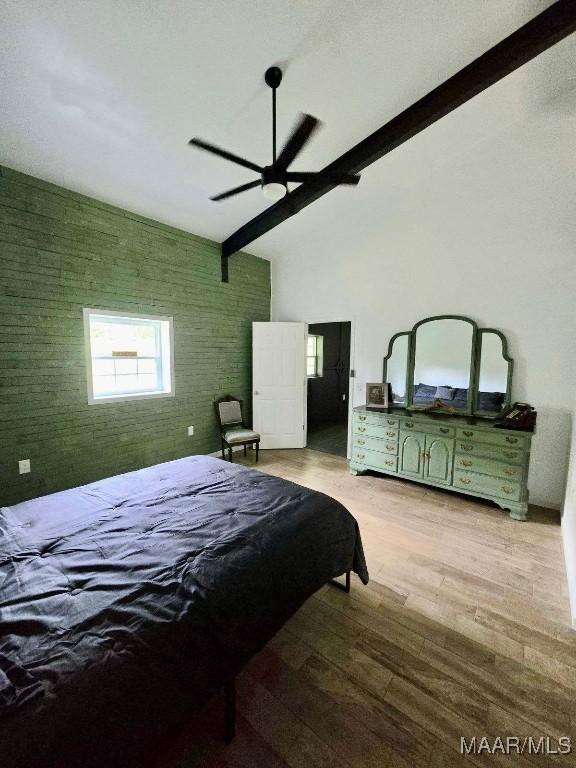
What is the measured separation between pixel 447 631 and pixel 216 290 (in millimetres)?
3988

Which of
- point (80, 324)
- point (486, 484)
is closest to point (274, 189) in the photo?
point (80, 324)

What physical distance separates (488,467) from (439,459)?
1.37 ft

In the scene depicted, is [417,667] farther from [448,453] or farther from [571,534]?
[448,453]

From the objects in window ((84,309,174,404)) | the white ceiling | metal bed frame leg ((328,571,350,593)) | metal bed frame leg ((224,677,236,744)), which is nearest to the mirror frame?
the white ceiling

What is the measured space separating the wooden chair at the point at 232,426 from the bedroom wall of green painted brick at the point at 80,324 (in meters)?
0.21

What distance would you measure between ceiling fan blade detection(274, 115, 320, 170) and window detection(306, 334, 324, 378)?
4.16 metres

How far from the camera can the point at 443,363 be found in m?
3.50

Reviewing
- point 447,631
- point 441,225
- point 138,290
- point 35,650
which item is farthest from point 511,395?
point 138,290

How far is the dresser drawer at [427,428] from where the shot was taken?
10.2 feet

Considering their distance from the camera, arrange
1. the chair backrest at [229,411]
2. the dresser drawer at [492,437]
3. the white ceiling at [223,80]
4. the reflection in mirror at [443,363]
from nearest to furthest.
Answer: the white ceiling at [223,80], the dresser drawer at [492,437], the reflection in mirror at [443,363], the chair backrest at [229,411]

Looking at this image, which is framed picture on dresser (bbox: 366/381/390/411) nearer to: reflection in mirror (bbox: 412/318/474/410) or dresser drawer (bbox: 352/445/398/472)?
reflection in mirror (bbox: 412/318/474/410)

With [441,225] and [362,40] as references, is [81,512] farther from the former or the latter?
[441,225]

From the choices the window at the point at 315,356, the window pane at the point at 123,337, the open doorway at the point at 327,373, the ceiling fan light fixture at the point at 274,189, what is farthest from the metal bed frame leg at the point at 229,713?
the window at the point at 315,356

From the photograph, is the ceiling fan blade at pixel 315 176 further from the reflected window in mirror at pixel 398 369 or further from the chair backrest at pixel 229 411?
the chair backrest at pixel 229 411
